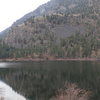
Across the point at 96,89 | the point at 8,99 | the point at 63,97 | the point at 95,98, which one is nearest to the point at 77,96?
the point at 63,97

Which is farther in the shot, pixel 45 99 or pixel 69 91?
pixel 45 99

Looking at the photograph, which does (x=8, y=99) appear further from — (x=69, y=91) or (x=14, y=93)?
(x=69, y=91)

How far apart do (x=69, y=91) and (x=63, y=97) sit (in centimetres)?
220

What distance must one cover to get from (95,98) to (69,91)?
11.6 metres

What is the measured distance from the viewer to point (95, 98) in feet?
154

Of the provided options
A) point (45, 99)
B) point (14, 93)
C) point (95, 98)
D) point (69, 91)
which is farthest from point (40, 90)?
point (69, 91)

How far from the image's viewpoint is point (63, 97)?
35.3 m

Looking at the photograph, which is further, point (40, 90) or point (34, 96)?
point (40, 90)

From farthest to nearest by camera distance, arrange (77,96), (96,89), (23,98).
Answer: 1. (96,89)
2. (23,98)
3. (77,96)

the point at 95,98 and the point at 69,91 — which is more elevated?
the point at 69,91

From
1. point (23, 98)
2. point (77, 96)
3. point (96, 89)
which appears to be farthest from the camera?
point (96, 89)

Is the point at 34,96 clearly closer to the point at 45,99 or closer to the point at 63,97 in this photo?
the point at 45,99

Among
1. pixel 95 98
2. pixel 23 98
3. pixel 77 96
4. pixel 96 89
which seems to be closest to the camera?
pixel 77 96

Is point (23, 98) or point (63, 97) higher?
point (63, 97)
